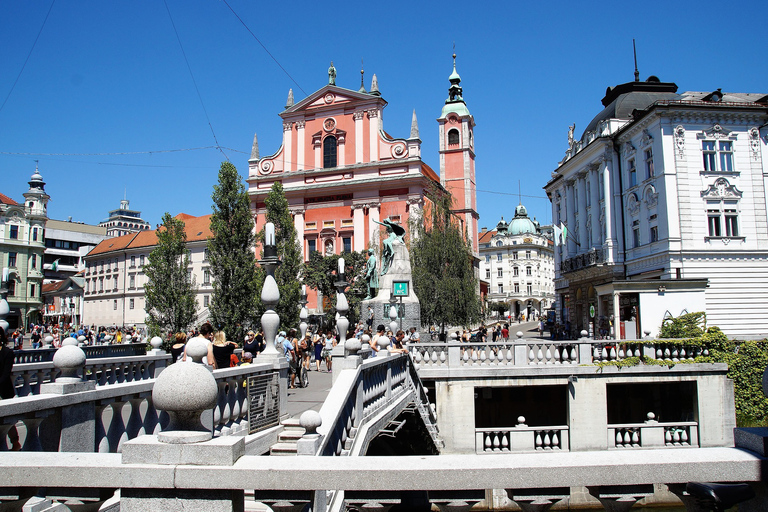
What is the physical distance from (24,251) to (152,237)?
15.9 meters

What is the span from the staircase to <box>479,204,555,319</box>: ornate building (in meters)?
101

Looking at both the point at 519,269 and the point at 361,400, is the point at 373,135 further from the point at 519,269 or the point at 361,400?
the point at 519,269

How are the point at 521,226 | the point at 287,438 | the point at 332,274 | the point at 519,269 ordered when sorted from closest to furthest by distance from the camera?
1. the point at 287,438
2. the point at 332,274
3. the point at 519,269
4. the point at 521,226

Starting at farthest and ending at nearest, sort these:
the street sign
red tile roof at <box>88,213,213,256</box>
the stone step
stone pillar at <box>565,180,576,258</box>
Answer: red tile roof at <box>88,213,213,256</box>, stone pillar at <box>565,180,576,258</box>, the street sign, the stone step

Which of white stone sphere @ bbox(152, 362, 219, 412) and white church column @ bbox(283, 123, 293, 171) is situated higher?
white church column @ bbox(283, 123, 293, 171)

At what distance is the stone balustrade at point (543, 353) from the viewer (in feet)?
59.1

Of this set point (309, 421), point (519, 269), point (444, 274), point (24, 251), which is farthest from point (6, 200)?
point (519, 269)

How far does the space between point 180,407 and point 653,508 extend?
15.6 m

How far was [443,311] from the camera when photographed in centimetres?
3070

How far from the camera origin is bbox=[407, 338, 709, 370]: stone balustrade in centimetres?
1802

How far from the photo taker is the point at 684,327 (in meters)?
19.8

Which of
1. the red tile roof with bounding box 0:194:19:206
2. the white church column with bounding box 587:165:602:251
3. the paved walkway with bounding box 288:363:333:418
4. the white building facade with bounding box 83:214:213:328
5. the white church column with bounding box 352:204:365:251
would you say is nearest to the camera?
the paved walkway with bounding box 288:363:333:418

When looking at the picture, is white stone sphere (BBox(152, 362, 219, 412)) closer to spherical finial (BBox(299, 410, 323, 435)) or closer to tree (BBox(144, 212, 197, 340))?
spherical finial (BBox(299, 410, 323, 435))

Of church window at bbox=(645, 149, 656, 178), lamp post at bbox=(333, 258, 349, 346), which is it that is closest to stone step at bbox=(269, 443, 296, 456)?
lamp post at bbox=(333, 258, 349, 346)
